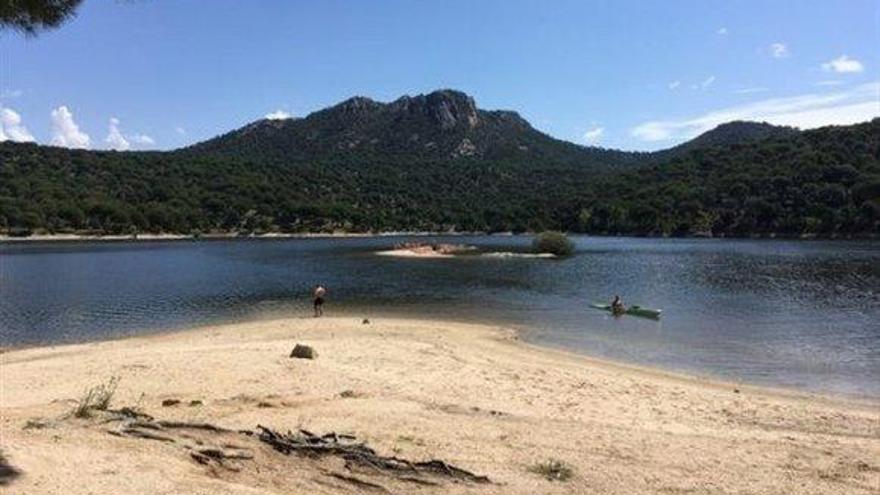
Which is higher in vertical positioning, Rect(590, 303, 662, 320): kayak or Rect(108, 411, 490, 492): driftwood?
Rect(108, 411, 490, 492): driftwood

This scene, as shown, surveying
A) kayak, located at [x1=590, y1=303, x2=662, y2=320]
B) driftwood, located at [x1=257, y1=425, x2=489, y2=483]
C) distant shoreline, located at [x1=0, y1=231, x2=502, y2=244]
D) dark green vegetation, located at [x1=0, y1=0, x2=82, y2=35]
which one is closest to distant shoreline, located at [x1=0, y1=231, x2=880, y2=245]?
distant shoreline, located at [x1=0, y1=231, x2=502, y2=244]

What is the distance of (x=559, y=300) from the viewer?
1921 inches

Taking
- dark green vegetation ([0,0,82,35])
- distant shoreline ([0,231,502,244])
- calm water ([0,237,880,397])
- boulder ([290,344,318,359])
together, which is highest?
dark green vegetation ([0,0,82,35])

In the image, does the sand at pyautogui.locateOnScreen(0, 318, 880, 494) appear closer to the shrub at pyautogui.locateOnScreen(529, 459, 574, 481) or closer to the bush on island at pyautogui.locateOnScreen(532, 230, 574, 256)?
the shrub at pyautogui.locateOnScreen(529, 459, 574, 481)

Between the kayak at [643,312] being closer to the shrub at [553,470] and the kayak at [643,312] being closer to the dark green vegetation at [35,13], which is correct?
the shrub at [553,470]

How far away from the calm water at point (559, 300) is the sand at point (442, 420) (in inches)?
237

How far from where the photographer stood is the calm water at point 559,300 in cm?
3000

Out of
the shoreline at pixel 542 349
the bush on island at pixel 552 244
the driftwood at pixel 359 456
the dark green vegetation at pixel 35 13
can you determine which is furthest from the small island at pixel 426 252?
the dark green vegetation at pixel 35 13

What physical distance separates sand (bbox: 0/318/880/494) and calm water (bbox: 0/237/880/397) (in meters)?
6.02

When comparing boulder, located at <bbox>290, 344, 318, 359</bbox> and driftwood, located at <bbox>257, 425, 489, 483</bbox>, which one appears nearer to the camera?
driftwood, located at <bbox>257, 425, 489, 483</bbox>

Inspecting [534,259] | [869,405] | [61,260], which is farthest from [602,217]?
[869,405]

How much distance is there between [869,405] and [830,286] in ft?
127

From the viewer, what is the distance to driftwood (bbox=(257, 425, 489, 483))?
1159 cm

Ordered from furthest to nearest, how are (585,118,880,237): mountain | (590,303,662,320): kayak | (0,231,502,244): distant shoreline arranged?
1. (0,231,502,244): distant shoreline
2. (585,118,880,237): mountain
3. (590,303,662,320): kayak
